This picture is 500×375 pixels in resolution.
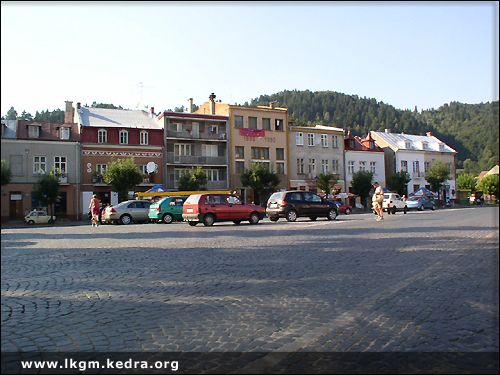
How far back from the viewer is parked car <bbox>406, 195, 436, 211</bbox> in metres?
46.8

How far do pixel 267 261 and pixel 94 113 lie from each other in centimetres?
4453

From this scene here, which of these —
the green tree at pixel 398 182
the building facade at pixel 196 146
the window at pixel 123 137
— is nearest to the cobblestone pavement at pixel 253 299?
the window at pixel 123 137

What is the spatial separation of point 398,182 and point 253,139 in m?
21.6

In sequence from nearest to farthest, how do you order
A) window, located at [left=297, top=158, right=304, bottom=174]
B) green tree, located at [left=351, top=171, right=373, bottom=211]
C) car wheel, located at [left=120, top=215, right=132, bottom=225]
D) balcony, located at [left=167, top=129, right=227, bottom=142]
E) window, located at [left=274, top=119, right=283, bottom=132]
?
car wheel, located at [left=120, top=215, right=132, bottom=225], balcony, located at [left=167, top=129, right=227, bottom=142], green tree, located at [left=351, top=171, right=373, bottom=211], window, located at [left=274, top=119, right=283, bottom=132], window, located at [left=297, top=158, right=304, bottom=174]

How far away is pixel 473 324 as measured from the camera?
504 cm

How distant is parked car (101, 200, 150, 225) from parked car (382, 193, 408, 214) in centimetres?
1996

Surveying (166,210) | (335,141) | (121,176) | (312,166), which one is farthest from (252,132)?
(166,210)

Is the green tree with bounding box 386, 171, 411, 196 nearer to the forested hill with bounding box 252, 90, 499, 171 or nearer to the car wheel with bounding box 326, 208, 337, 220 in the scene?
the forested hill with bounding box 252, 90, 499, 171

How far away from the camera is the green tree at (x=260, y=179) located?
54.5 metres

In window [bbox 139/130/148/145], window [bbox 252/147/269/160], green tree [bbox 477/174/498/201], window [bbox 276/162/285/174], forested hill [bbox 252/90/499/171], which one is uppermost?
forested hill [bbox 252/90/499/171]

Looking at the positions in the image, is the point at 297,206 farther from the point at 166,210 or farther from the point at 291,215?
the point at 166,210

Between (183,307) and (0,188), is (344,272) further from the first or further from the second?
(0,188)

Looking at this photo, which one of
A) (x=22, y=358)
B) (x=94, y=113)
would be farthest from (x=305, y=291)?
(x=94, y=113)

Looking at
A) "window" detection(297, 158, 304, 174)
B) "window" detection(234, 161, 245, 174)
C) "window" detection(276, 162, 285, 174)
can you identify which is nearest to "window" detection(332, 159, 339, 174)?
"window" detection(297, 158, 304, 174)
